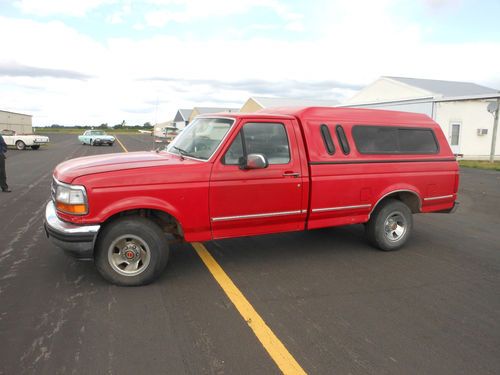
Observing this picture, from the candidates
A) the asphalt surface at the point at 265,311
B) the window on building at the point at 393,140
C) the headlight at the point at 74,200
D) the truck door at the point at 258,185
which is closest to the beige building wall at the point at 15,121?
the asphalt surface at the point at 265,311

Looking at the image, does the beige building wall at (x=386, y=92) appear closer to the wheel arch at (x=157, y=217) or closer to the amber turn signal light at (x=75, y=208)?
the wheel arch at (x=157, y=217)

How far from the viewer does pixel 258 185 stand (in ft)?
16.0

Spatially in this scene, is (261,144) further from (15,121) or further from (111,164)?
(15,121)

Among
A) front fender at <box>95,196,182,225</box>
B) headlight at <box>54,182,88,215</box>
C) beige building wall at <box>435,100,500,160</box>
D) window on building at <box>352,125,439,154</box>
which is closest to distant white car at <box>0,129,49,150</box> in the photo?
beige building wall at <box>435,100,500,160</box>

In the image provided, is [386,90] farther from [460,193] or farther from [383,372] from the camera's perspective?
[383,372]

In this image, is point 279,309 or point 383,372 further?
point 279,309

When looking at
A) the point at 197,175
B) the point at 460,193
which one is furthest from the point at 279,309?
→ the point at 460,193

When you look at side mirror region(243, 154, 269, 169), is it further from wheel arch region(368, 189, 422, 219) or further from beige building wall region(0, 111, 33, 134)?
beige building wall region(0, 111, 33, 134)

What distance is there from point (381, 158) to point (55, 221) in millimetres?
4295

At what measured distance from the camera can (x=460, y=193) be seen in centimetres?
1205

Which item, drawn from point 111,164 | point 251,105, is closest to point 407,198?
point 111,164

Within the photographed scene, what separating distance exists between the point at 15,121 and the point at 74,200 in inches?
2122

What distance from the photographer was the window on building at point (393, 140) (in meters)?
5.79

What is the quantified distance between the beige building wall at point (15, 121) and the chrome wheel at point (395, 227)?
46.3 m
